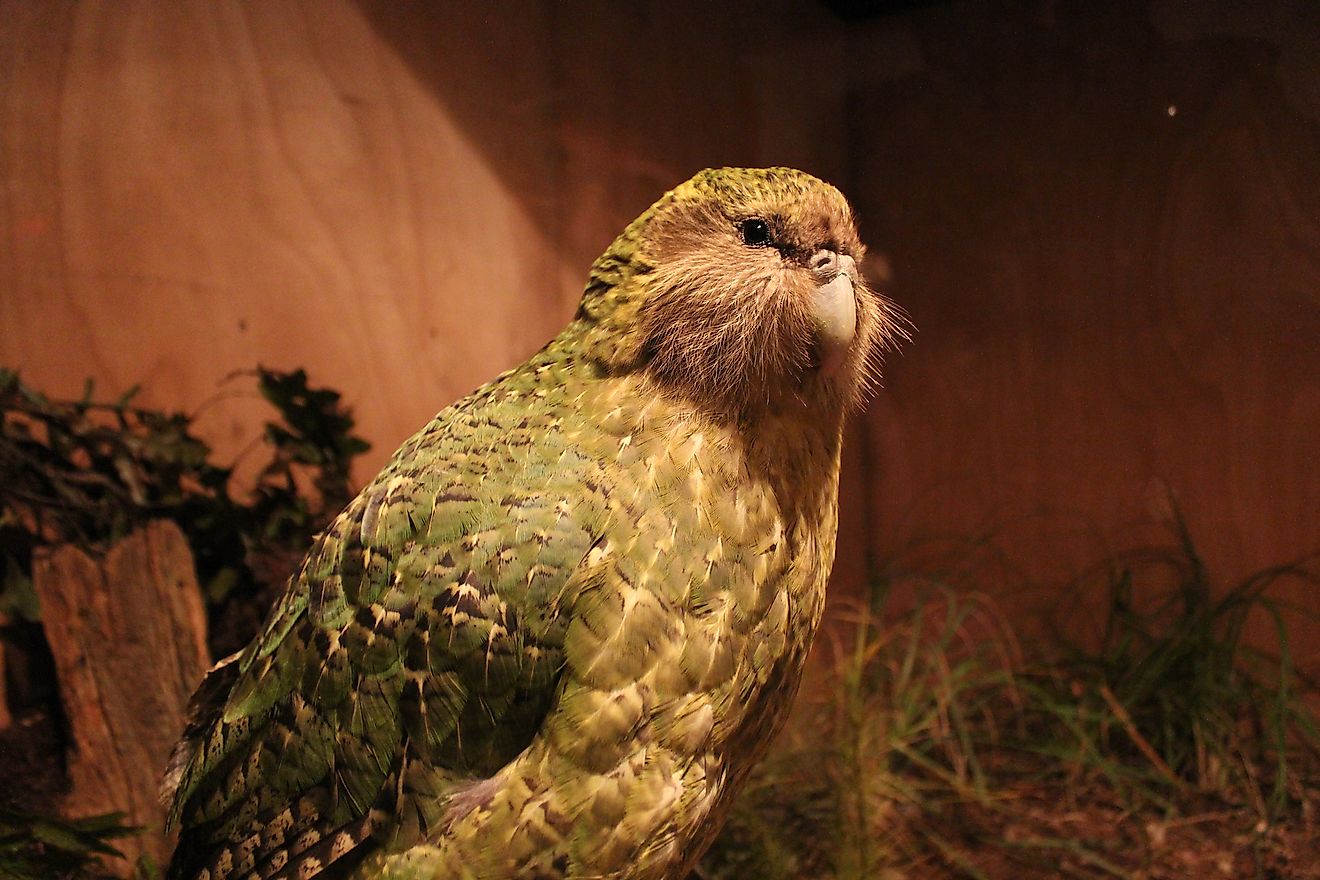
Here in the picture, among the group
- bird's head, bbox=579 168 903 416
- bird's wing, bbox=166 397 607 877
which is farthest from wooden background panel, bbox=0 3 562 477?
bird's head, bbox=579 168 903 416

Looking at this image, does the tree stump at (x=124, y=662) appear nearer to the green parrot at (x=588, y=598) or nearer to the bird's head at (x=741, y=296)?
the green parrot at (x=588, y=598)

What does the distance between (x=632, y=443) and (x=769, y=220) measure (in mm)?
342

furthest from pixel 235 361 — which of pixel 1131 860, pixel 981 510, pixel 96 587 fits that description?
pixel 1131 860

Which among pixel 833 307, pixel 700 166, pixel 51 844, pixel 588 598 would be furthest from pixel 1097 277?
pixel 51 844

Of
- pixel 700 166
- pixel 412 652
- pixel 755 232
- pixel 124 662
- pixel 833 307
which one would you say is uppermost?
pixel 700 166

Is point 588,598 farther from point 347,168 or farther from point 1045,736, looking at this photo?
point 1045,736

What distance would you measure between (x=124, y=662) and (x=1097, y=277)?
229cm

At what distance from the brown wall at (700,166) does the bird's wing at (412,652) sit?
3.08ft

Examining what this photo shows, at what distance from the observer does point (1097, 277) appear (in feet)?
7.18

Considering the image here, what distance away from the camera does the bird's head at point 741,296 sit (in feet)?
3.83

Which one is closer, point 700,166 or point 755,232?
point 755,232

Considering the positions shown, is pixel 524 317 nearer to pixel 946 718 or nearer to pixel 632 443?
pixel 632 443

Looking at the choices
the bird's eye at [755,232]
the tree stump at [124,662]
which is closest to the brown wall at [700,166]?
the tree stump at [124,662]

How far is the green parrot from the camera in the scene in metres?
1.06
